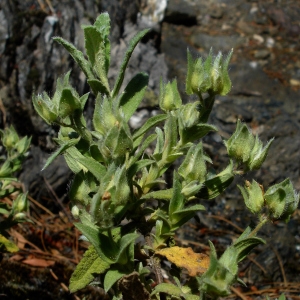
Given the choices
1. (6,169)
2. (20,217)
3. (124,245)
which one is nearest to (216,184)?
(124,245)

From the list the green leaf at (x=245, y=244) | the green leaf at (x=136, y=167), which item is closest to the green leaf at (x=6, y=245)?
the green leaf at (x=136, y=167)

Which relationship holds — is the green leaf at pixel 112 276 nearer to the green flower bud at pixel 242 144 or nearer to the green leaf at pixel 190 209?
the green leaf at pixel 190 209

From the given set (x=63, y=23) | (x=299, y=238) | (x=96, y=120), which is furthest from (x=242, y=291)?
(x=63, y=23)

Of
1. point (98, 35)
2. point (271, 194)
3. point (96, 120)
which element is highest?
point (98, 35)

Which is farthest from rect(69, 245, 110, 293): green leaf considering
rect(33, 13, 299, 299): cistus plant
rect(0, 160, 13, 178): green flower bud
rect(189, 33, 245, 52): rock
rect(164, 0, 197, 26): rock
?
rect(164, 0, 197, 26): rock

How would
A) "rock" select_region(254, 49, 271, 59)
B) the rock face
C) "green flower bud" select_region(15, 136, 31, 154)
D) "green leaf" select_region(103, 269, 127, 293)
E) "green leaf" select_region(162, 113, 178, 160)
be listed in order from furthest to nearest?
"rock" select_region(254, 49, 271, 59), the rock face, "green flower bud" select_region(15, 136, 31, 154), "green leaf" select_region(162, 113, 178, 160), "green leaf" select_region(103, 269, 127, 293)

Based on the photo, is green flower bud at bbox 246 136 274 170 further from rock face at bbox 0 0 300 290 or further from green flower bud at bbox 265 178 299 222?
rock face at bbox 0 0 300 290

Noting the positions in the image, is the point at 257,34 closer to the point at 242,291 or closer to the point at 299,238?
the point at 299,238
